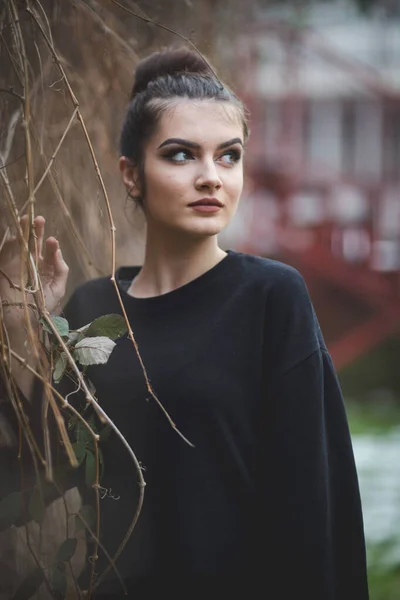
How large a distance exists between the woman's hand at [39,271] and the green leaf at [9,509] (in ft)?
1.10

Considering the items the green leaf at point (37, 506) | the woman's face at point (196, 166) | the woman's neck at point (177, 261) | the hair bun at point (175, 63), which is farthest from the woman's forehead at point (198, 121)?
the green leaf at point (37, 506)

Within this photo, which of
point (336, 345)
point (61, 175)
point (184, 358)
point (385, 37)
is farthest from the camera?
point (385, 37)

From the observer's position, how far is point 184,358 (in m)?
1.60

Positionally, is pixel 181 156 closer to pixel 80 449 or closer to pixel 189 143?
pixel 189 143

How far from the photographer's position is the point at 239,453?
161 centimetres

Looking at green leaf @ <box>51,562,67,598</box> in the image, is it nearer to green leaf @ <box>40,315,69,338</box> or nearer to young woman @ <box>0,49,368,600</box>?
young woman @ <box>0,49,368,600</box>

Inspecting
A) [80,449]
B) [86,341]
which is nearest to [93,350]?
[86,341]

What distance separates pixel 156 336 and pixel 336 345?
5945mm

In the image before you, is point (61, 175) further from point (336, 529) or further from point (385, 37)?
point (385, 37)

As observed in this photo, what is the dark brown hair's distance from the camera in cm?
163

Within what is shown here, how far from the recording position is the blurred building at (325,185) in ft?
24.0

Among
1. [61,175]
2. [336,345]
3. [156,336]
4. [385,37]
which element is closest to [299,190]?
[336,345]

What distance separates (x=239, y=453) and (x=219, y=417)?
90 mm

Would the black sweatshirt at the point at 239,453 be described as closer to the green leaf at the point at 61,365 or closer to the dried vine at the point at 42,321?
the dried vine at the point at 42,321
